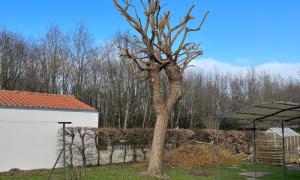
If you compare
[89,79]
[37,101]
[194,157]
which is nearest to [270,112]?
[194,157]

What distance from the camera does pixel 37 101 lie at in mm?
17844

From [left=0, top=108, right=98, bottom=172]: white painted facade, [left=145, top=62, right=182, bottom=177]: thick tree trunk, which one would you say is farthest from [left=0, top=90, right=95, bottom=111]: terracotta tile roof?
[left=145, top=62, right=182, bottom=177]: thick tree trunk

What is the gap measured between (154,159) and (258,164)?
9623 mm

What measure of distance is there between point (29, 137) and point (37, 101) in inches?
92.2

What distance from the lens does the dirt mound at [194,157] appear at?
18.2m

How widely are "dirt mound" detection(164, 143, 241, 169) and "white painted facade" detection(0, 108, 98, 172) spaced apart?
5.62 meters

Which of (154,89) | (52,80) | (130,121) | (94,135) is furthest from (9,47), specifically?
(154,89)

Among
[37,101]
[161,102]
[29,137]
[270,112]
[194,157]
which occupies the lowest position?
[194,157]

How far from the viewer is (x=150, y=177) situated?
13156 mm

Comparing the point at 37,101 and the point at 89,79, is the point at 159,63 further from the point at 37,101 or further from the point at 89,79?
the point at 89,79

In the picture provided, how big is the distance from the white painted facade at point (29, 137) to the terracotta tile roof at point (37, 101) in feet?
0.93

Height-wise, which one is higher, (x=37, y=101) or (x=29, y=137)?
(x=37, y=101)

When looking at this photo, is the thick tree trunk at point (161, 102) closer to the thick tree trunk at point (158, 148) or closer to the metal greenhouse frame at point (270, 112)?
the thick tree trunk at point (158, 148)

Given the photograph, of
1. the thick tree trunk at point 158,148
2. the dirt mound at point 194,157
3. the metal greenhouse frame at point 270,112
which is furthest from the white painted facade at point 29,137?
the metal greenhouse frame at point 270,112
